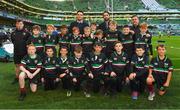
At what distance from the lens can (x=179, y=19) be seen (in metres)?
88.4

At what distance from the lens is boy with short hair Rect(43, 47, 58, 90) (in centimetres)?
867

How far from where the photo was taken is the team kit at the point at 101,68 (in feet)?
26.5

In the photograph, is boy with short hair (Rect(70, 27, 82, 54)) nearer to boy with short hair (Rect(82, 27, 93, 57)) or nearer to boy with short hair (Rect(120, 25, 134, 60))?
boy with short hair (Rect(82, 27, 93, 57))

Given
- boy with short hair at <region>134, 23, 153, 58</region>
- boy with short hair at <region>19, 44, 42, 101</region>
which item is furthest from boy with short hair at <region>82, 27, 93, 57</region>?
boy with short hair at <region>19, 44, 42, 101</region>

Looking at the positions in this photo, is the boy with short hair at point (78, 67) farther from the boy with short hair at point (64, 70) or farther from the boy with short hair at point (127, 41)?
the boy with short hair at point (127, 41)

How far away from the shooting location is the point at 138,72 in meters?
8.20

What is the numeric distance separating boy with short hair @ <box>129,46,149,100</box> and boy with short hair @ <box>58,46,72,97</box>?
1506 mm

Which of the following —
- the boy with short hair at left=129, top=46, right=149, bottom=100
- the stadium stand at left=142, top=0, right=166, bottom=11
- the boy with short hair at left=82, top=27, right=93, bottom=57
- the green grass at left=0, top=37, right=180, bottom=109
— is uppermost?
the stadium stand at left=142, top=0, right=166, bottom=11

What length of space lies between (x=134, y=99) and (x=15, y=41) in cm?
401

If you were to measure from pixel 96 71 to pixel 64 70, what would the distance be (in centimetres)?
83

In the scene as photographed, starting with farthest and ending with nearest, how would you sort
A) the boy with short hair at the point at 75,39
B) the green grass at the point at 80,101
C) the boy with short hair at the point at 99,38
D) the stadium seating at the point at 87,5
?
the stadium seating at the point at 87,5 → the boy with short hair at the point at 75,39 → the boy with short hair at the point at 99,38 → the green grass at the point at 80,101

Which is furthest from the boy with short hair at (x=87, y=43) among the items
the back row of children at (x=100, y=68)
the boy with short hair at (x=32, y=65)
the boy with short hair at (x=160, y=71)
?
the boy with short hair at (x=160, y=71)

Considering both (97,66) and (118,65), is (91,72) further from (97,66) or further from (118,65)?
(118,65)

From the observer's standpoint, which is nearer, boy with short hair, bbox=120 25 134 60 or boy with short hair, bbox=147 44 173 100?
boy with short hair, bbox=147 44 173 100
